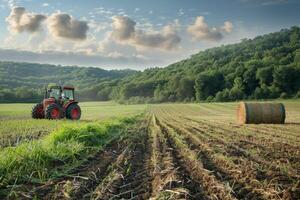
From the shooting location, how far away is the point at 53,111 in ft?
84.5

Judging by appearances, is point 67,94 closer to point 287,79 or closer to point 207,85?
point 287,79

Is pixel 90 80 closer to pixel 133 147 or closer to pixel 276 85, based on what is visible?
pixel 276 85

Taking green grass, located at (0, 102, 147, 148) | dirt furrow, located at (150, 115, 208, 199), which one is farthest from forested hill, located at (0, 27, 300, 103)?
dirt furrow, located at (150, 115, 208, 199)

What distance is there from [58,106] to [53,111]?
517mm

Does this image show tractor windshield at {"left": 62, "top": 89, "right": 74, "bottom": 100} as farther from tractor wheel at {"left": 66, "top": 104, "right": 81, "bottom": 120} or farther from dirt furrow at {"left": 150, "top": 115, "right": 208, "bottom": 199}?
dirt furrow at {"left": 150, "top": 115, "right": 208, "bottom": 199}

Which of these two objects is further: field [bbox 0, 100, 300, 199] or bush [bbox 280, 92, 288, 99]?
bush [bbox 280, 92, 288, 99]

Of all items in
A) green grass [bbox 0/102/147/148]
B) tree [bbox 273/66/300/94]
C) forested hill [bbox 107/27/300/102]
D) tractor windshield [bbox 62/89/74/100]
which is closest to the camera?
green grass [bbox 0/102/147/148]

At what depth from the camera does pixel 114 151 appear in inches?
487

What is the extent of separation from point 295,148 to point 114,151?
18.1 feet

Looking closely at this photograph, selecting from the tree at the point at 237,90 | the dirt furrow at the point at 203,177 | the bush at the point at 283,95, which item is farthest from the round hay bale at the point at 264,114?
the tree at the point at 237,90

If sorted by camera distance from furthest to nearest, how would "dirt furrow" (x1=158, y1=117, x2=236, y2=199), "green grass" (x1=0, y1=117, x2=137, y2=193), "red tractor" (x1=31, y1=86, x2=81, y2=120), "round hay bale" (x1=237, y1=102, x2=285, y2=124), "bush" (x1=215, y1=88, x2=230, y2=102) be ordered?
1. "bush" (x1=215, y1=88, x2=230, y2=102)
2. "round hay bale" (x1=237, y1=102, x2=285, y2=124)
3. "red tractor" (x1=31, y1=86, x2=81, y2=120)
4. "green grass" (x1=0, y1=117, x2=137, y2=193)
5. "dirt furrow" (x1=158, y1=117, x2=236, y2=199)

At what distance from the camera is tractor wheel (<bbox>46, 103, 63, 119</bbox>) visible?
83.9ft

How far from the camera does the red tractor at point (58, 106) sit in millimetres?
25828

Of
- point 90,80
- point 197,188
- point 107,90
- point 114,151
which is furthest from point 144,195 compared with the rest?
point 90,80
